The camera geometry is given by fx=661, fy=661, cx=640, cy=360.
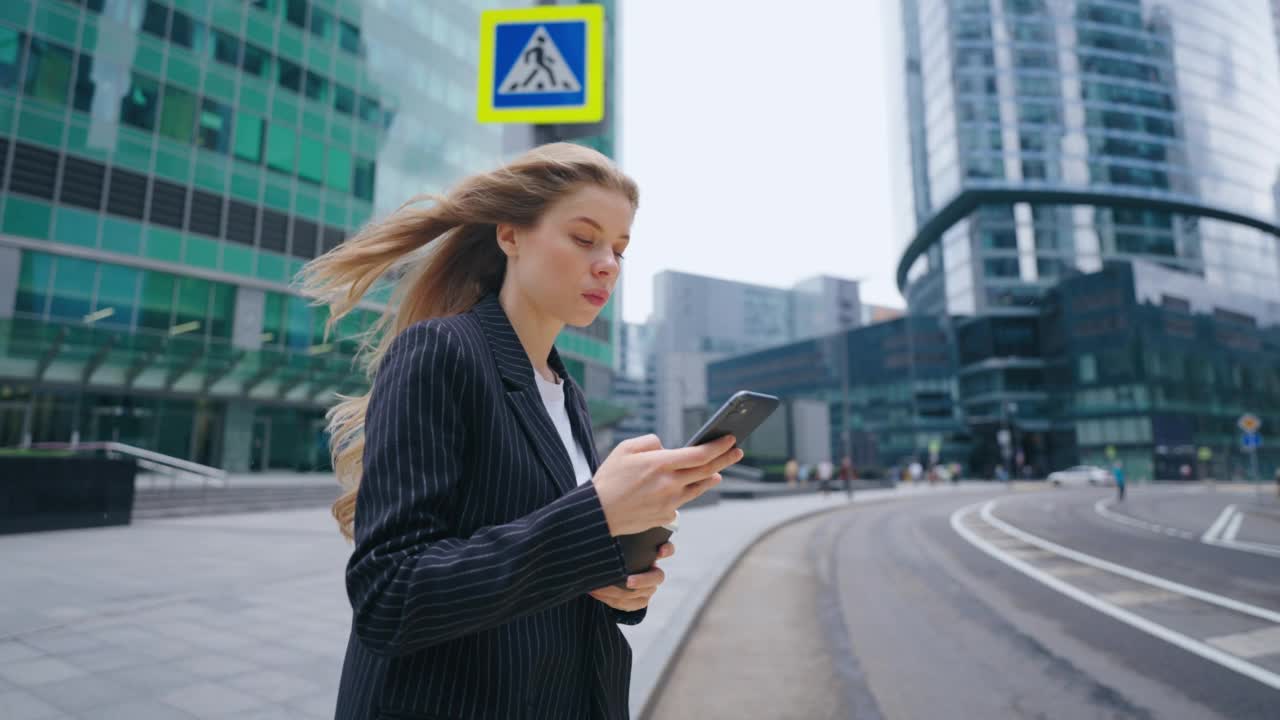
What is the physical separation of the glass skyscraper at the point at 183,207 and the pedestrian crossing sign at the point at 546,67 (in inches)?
599

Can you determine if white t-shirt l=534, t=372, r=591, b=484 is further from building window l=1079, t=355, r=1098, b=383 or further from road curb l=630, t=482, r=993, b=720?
building window l=1079, t=355, r=1098, b=383

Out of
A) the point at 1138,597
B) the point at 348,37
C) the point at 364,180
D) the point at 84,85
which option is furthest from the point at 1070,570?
the point at 348,37

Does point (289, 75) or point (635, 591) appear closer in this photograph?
point (635, 591)

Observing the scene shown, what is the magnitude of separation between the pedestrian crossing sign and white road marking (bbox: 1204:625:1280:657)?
7.13 m

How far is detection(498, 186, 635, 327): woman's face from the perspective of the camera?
5.17 feet

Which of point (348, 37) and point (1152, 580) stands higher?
point (348, 37)

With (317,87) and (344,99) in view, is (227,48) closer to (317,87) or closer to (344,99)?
(317,87)

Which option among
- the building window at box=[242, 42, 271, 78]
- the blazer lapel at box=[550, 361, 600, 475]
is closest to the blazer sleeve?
the blazer lapel at box=[550, 361, 600, 475]

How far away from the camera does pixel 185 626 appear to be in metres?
5.68

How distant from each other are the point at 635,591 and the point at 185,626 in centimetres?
603

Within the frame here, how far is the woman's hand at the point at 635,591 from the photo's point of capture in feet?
4.47

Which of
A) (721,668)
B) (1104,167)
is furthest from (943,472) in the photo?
(721,668)

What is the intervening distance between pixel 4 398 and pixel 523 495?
27427 millimetres

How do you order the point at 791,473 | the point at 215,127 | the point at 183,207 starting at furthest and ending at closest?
the point at 791,473 < the point at 215,127 < the point at 183,207
